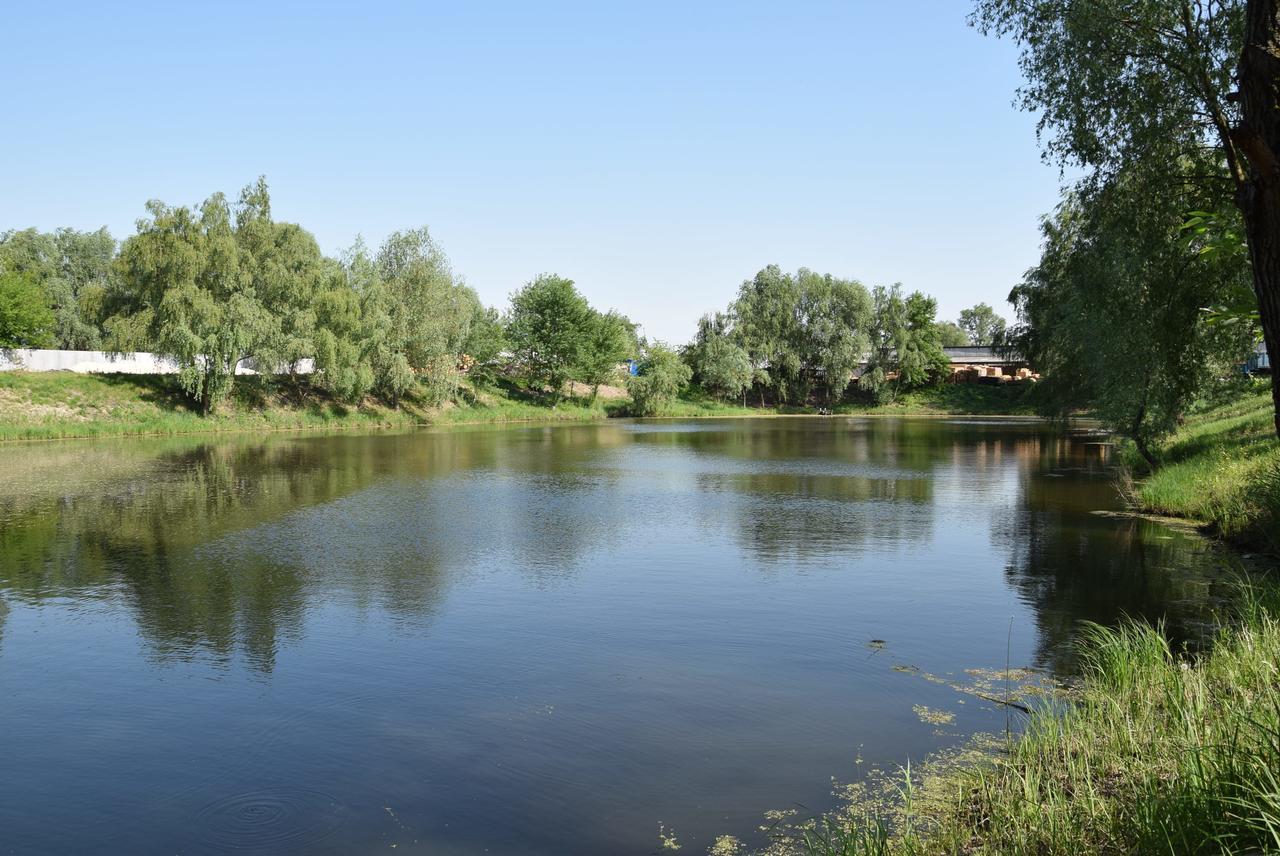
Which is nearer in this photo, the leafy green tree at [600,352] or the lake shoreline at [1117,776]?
the lake shoreline at [1117,776]

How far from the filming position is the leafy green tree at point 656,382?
261 feet

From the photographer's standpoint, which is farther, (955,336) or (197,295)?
(955,336)

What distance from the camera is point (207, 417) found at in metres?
52.6

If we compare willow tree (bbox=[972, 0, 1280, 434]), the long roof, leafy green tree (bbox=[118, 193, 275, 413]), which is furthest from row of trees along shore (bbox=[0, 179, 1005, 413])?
willow tree (bbox=[972, 0, 1280, 434])

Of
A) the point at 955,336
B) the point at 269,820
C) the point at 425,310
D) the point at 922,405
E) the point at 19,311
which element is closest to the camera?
the point at 269,820

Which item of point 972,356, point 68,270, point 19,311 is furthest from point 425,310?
point 972,356

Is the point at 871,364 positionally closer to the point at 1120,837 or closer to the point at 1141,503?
the point at 1141,503

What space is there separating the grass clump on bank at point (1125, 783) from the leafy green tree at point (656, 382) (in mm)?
70899

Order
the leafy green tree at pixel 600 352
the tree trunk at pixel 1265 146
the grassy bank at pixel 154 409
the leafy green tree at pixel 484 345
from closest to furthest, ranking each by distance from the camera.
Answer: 1. the tree trunk at pixel 1265 146
2. the grassy bank at pixel 154 409
3. the leafy green tree at pixel 484 345
4. the leafy green tree at pixel 600 352

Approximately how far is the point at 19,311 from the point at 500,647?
61.8 m

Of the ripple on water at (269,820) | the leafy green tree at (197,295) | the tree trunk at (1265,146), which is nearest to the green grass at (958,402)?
the leafy green tree at (197,295)

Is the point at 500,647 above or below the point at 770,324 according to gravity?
below

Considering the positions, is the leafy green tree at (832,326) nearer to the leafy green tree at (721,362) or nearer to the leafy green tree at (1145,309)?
the leafy green tree at (721,362)

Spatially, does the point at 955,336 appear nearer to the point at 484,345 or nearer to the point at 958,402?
the point at 958,402
